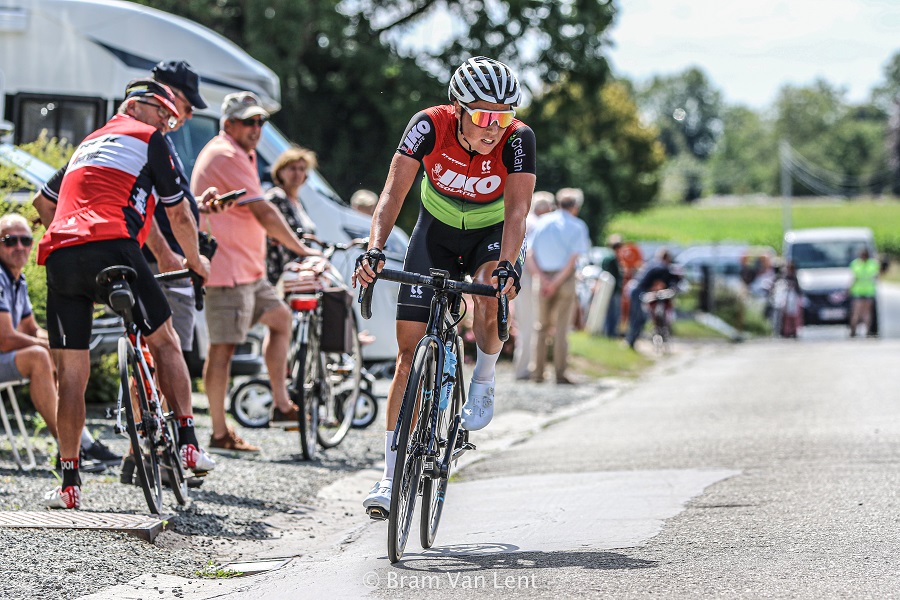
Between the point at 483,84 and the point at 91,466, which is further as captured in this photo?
the point at 91,466

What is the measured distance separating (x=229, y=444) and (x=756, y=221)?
10665 centimetres

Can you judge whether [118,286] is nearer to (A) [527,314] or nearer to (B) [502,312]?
(B) [502,312]

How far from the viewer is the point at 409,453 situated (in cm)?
554

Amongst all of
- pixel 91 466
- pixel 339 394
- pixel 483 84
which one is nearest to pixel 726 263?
pixel 339 394

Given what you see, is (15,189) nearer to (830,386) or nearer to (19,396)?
(19,396)

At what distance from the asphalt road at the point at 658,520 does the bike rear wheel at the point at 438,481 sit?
3.9 inches

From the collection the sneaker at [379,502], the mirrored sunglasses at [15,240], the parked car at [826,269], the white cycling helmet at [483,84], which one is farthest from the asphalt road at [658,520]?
the parked car at [826,269]

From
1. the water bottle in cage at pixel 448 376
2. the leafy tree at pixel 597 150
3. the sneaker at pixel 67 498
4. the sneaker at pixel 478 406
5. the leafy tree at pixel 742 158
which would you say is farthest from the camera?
the leafy tree at pixel 742 158

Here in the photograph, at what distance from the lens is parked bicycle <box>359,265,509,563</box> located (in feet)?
17.9

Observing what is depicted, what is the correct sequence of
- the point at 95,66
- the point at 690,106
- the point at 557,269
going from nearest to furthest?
1. the point at 95,66
2. the point at 557,269
3. the point at 690,106

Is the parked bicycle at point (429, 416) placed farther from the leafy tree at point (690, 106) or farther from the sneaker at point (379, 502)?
the leafy tree at point (690, 106)

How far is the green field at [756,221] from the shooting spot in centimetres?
9125

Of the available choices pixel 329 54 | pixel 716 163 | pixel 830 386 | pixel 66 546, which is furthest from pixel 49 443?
pixel 716 163

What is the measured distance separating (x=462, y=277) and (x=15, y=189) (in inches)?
161
